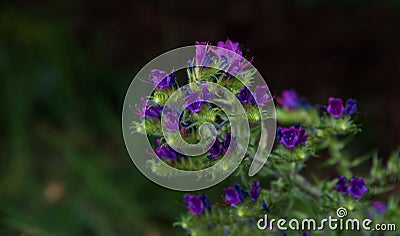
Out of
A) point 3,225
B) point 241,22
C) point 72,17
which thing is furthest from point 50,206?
point 241,22

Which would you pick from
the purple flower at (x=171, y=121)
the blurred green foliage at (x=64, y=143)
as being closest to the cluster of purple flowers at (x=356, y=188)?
the purple flower at (x=171, y=121)

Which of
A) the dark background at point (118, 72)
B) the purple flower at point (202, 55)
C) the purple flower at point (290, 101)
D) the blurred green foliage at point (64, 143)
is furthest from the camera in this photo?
the dark background at point (118, 72)

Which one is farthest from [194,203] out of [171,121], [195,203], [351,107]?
[351,107]

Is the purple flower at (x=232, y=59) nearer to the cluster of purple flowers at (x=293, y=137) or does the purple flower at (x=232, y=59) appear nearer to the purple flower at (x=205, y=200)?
the cluster of purple flowers at (x=293, y=137)

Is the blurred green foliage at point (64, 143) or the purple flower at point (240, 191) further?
the blurred green foliage at point (64, 143)

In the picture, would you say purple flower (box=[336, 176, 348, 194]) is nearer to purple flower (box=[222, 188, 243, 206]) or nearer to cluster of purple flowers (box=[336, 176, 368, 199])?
cluster of purple flowers (box=[336, 176, 368, 199])

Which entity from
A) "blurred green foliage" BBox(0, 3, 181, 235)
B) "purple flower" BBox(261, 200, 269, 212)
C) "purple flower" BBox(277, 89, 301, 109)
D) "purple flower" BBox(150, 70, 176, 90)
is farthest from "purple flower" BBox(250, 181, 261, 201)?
"blurred green foliage" BBox(0, 3, 181, 235)
